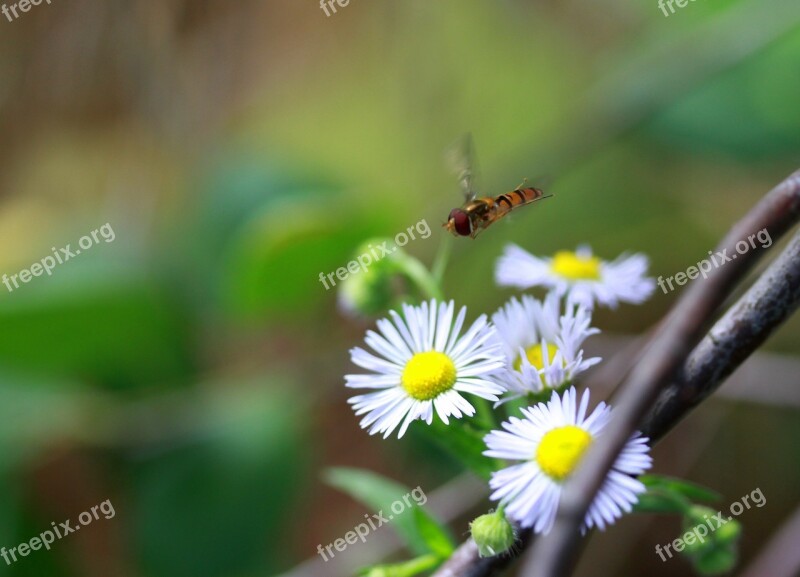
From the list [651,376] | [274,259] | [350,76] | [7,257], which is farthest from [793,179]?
[350,76]

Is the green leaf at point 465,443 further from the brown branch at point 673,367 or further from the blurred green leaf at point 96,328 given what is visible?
the blurred green leaf at point 96,328

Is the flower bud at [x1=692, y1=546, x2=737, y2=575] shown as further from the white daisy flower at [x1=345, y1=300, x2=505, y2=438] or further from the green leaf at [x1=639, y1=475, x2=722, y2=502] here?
the white daisy flower at [x1=345, y1=300, x2=505, y2=438]

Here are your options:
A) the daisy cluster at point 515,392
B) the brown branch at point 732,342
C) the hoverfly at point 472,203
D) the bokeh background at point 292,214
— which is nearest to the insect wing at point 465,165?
the hoverfly at point 472,203

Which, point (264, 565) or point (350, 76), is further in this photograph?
point (350, 76)

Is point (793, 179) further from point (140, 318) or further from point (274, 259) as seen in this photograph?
point (140, 318)

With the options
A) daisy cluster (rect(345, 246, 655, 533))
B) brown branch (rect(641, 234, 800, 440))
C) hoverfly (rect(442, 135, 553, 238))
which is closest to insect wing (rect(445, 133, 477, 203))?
hoverfly (rect(442, 135, 553, 238))

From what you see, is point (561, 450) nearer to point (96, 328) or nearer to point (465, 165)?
point (465, 165)

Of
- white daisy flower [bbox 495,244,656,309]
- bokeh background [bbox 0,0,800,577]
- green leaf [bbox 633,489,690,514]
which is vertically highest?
bokeh background [bbox 0,0,800,577]
